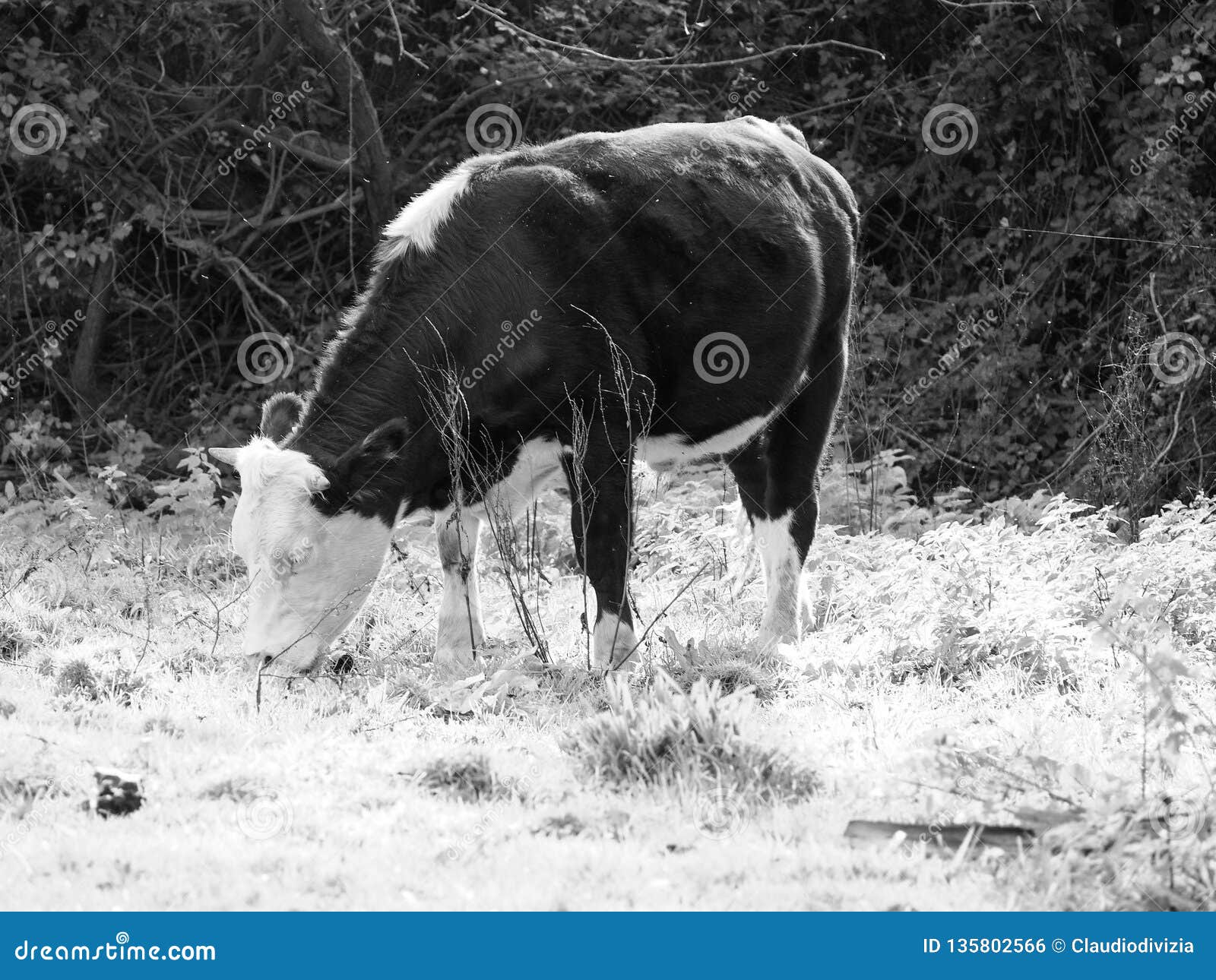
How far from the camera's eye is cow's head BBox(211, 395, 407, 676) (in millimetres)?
5426

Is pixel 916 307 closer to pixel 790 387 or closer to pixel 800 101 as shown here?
pixel 800 101

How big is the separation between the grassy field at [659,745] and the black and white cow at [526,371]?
41 cm

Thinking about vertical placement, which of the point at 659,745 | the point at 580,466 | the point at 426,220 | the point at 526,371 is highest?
the point at 426,220

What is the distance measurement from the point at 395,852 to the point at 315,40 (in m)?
7.63

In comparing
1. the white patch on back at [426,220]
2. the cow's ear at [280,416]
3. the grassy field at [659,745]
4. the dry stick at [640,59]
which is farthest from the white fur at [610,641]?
the dry stick at [640,59]

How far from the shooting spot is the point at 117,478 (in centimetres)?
973

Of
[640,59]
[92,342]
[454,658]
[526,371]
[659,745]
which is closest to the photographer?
[659,745]

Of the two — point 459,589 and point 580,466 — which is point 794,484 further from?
point 459,589

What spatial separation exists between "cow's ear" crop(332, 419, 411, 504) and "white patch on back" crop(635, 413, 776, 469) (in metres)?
1.25

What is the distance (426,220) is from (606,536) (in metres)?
1.45

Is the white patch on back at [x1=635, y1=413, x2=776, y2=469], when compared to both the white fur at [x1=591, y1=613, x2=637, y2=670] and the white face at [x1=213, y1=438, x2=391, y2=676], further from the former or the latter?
the white face at [x1=213, y1=438, x2=391, y2=676]

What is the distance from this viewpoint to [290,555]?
545cm

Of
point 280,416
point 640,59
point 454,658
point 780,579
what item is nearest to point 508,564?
point 454,658

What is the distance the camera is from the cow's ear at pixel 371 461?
5465 millimetres
